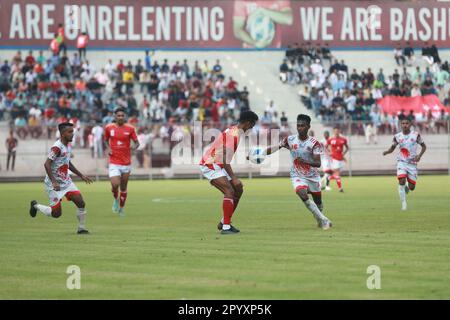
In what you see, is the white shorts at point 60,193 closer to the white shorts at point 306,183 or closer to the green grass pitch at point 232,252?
the green grass pitch at point 232,252

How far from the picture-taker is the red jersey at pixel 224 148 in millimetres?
19000

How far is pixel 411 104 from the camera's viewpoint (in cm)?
5538

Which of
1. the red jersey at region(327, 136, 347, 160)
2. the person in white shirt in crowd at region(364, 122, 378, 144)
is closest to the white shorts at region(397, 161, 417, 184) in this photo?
the red jersey at region(327, 136, 347, 160)

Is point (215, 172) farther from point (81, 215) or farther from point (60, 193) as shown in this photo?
point (60, 193)

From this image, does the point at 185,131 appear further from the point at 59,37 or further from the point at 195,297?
the point at 195,297

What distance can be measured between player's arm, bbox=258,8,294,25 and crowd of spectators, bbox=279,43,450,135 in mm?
2135

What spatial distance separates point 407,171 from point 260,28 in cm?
3877

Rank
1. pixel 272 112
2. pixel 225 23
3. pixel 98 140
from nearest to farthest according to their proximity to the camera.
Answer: pixel 98 140
pixel 272 112
pixel 225 23

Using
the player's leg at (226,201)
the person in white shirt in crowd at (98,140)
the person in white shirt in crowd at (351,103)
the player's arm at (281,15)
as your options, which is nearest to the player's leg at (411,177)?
the player's leg at (226,201)

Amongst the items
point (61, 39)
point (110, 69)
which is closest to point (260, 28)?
point (110, 69)

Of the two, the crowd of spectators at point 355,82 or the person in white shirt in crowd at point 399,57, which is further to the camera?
the person in white shirt in crowd at point 399,57

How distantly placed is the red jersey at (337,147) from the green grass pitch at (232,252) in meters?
9.66

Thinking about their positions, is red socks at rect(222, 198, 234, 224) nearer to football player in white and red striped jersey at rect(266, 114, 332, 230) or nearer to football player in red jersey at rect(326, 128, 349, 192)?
football player in white and red striped jersey at rect(266, 114, 332, 230)
